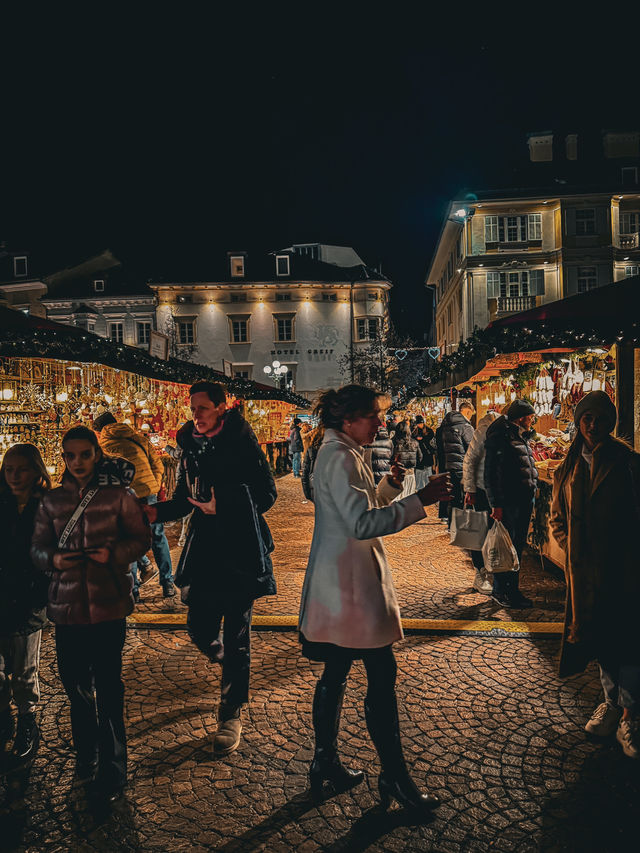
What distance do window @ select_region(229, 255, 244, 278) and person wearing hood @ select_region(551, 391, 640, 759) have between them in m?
41.8

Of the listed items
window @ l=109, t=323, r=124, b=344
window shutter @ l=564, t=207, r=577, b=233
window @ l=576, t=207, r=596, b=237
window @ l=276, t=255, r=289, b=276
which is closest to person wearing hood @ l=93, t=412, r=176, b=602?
window shutter @ l=564, t=207, r=577, b=233

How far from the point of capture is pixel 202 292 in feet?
140

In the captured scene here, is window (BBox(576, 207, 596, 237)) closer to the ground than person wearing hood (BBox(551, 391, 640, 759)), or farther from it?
farther from it

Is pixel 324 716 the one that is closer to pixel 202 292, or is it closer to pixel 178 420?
pixel 178 420

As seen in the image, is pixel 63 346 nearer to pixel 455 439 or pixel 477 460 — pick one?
pixel 477 460

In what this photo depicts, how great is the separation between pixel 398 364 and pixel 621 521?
128ft

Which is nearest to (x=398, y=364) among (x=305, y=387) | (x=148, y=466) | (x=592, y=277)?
(x=305, y=387)

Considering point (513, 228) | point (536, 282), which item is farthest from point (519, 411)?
point (513, 228)

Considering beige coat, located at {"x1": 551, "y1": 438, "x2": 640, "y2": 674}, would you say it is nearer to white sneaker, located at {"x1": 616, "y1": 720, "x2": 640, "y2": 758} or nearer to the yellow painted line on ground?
white sneaker, located at {"x1": 616, "y1": 720, "x2": 640, "y2": 758}

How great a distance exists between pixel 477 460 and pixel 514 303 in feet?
92.4

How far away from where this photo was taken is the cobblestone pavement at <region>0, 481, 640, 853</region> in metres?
2.43

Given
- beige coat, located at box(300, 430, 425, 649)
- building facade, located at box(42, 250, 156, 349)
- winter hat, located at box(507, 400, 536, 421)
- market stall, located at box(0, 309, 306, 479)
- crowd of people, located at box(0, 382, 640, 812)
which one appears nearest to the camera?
beige coat, located at box(300, 430, 425, 649)

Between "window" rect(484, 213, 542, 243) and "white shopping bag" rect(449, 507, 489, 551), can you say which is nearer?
"white shopping bag" rect(449, 507, 489, 551)

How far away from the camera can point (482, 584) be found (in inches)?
227
